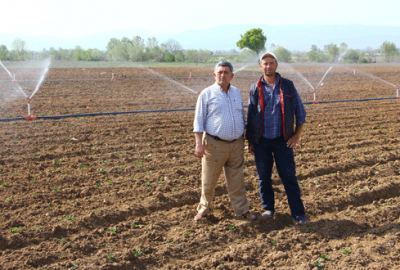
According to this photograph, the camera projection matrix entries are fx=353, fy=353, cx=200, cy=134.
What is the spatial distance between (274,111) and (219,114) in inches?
25.6

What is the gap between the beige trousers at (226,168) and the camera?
164 inches

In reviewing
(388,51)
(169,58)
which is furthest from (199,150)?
(388,51)

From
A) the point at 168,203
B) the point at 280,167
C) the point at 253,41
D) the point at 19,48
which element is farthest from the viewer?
the point at 253,41

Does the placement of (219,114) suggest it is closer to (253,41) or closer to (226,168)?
(226,168)

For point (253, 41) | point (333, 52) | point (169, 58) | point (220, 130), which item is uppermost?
point (253, 41)

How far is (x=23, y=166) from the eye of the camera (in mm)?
6633

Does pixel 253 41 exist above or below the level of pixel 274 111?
above

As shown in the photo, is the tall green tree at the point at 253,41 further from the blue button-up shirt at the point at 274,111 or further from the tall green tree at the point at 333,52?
the blue button-up shirt at the point at 274,111

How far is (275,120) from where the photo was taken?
412 centimetres

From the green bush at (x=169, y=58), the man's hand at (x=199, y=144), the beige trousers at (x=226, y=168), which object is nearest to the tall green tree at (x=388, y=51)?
the green bush at (x=169, y=58)

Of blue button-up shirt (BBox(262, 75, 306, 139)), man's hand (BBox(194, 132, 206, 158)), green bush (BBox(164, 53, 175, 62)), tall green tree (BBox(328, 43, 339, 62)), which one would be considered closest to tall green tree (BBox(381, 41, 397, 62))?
tall green tree (BBox(328, 43, 339, 62))

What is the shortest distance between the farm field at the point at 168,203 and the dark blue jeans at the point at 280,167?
1.10ft

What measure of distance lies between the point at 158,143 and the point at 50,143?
8.18 ft

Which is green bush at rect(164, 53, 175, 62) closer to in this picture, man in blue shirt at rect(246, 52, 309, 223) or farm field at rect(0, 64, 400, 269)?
farm field at rect(0, 64, 400, 269)
